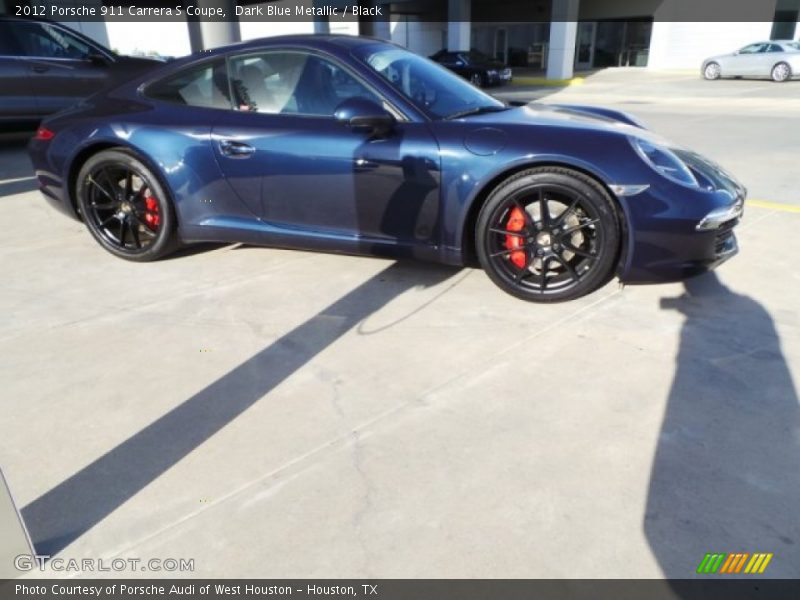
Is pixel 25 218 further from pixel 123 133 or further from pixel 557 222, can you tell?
pixel 557 222

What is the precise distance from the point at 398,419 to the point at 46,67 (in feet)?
26.8

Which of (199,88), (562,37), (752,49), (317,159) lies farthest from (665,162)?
(562,37)

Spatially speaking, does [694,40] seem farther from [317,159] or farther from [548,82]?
[317,159]

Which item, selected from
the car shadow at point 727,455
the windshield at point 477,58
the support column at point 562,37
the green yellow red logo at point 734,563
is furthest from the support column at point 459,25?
the green yellow red logo at point 734,563

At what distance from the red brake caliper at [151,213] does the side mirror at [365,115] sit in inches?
61.7

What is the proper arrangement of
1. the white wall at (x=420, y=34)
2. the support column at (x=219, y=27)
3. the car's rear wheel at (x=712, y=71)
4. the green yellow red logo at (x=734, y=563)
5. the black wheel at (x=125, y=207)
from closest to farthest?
the green yellow red logo at (x=734, y=563) → the black wheel at (x=125, y=207) → the support column at (x=219, y=27) → the car's rear wheel at (x=712, y=71) → the white wall at (x=420, y=34)

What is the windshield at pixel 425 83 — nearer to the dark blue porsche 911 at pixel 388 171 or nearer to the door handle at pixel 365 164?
the dark blue porsche 911 at pixel 388 171

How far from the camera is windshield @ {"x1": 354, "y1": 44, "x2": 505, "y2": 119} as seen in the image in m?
3.63

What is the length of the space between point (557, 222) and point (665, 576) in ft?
6.44

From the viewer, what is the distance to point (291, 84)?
377cm

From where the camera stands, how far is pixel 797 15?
2362 cm

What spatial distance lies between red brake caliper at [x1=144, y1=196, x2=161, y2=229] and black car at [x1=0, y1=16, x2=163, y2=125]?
5.02 m

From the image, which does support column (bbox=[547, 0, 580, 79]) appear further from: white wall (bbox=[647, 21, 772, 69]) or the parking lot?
the parking lot

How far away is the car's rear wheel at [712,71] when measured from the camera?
71.7ft
